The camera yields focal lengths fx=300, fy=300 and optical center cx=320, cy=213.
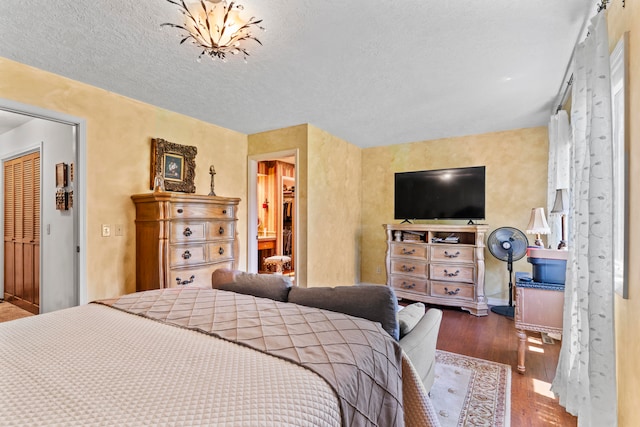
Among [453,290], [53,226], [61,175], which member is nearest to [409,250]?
[453,290]

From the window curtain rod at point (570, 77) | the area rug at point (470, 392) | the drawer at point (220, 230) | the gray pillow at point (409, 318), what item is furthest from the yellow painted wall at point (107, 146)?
the window curtain rod at point (570, 77)

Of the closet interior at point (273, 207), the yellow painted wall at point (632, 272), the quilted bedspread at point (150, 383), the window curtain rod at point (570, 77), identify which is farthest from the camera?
the closet interior at point (273, 207)

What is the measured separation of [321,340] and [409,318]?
81 centimetres

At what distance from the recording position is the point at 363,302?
145 cm

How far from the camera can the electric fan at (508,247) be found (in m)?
3.87

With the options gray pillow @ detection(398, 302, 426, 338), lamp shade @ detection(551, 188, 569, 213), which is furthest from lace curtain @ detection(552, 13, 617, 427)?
lamp shade @ detection(551, 188, 569, 213)

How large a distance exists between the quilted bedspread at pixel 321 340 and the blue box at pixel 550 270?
5.84 feet

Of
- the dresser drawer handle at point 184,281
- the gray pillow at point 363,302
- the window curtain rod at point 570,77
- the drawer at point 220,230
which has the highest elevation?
the window curtain rod at point 570,77

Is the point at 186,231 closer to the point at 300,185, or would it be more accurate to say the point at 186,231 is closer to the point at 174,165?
the point at 174,165

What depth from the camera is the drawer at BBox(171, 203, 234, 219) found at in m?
2.94

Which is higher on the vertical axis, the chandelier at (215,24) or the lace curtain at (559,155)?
the chandelier at (215,24)

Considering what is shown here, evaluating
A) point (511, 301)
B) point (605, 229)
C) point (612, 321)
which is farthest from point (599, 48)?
point (511, 301)

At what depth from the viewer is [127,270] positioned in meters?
3.05

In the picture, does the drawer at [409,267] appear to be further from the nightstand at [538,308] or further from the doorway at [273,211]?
the doorway at [273,211]
